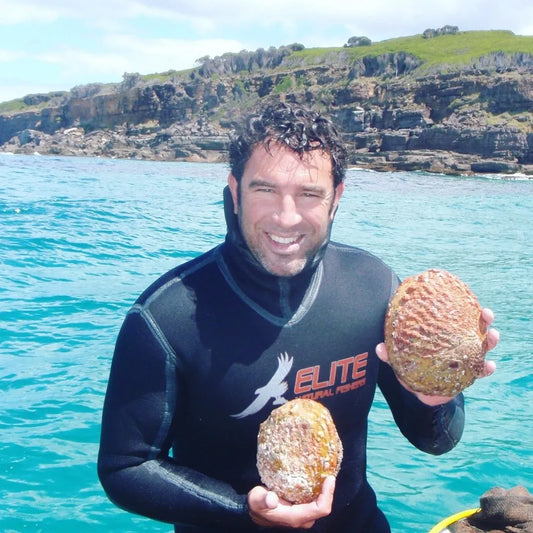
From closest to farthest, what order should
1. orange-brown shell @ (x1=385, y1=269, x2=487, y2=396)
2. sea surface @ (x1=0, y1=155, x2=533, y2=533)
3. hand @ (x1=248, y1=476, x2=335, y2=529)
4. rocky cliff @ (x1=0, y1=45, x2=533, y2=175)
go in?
hand @ (x1=248, y1=476, x2=335, y2=529), orange-brown shell @ (x1=385, y1=269, x2=487, y2=396), sea surface @ (x1=0, y1=155, x2=533, y2=533), rocky cliff @ (x1=0, y1=45, x2=533, y2=175)

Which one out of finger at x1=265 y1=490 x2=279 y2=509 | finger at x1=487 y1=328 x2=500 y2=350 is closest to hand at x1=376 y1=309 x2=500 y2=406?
finger at x1=487 y1=328 x2=500 y2=350

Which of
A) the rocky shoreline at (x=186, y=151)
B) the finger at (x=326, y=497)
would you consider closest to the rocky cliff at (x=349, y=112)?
the rocky shoreline at (x=186, y=151)

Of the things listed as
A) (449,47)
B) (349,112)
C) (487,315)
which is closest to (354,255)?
(487,315)

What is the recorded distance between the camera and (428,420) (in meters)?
2.62

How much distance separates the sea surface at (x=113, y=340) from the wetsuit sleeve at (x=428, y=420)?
2.55m

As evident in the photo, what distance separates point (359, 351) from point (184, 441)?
899 mm

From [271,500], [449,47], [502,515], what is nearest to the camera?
[271,500]

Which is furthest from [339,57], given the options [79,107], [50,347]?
[50,347]

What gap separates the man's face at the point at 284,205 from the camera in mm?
2410

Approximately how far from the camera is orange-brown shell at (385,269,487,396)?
7.73 ft

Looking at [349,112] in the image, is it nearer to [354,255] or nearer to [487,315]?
[354,255]

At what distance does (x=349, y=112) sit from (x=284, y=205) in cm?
6538

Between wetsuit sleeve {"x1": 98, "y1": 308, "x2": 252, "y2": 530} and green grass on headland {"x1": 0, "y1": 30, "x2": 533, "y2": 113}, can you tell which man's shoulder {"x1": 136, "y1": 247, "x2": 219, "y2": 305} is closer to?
wetsuit sleeve {"x1": 98, "y1": 308, "x2": 252, "y2": 530}

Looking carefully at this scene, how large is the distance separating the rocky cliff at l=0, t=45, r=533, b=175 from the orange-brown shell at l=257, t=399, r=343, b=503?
91.2 feet
